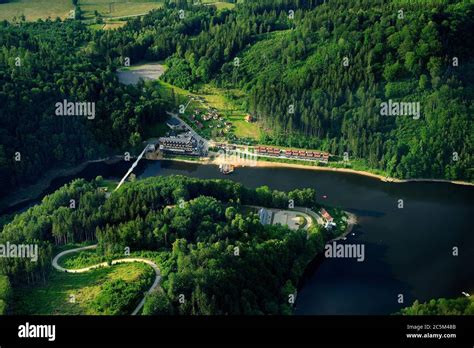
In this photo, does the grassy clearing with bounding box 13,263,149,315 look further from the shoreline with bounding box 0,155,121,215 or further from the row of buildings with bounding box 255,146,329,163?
the row of buildings with bounding box 255,146,329,163

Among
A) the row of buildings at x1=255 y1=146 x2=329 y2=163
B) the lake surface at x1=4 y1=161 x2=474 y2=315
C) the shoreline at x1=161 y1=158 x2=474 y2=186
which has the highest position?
the row of buildings at x1=255 y1=146 x2=329 y2=163

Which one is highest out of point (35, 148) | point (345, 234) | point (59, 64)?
point (59, 64)

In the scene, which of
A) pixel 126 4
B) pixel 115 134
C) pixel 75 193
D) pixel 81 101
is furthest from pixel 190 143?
pixel 126 4

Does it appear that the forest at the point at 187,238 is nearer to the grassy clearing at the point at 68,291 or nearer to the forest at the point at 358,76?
the grassy clearing at the point at 68,291

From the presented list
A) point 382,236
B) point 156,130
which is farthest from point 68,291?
point 156,130

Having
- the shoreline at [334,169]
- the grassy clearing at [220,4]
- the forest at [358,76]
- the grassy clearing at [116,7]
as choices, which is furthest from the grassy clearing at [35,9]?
the shoreline at [334,169]

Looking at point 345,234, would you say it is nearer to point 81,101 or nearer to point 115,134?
point 115,134

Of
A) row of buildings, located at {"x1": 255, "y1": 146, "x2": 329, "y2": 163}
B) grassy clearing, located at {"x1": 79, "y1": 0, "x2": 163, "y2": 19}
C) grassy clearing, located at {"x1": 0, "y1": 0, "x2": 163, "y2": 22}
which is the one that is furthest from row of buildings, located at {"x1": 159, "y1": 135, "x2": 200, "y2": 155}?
grassy clearing, located at {"x1": 79, "y1": 0, "x2": 163, "y2": 19}
